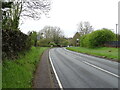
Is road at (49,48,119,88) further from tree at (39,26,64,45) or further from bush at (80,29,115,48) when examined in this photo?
tree at (39,26,64,45)

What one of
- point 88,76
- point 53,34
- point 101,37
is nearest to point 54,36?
point 53,34

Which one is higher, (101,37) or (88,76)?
(101,37)

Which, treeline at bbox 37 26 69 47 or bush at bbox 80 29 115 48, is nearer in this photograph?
bush at bbox 80 29 115 48

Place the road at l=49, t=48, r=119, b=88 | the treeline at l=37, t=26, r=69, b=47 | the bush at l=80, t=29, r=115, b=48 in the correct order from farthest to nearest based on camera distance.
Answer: the treeline at l=37, t=26, r=69, b=47 → the bush at l=80, t=29, r=115, b=48 → the road at l=49, t=48, r=119, b=88

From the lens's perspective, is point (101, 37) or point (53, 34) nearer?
point (101, 37)

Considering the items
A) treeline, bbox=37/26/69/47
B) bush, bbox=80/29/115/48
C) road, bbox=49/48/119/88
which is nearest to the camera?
road, bbox=49/48/119/88

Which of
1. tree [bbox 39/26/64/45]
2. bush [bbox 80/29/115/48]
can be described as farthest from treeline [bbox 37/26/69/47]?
bush [bbox 80/29/115/48]

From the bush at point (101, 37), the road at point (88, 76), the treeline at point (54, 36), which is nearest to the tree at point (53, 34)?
the treeline at point (54, 36)

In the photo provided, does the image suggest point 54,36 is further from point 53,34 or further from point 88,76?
point 88,76

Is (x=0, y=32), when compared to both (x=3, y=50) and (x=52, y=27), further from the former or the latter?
(x=52, y=27)

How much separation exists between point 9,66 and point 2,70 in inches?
31.7

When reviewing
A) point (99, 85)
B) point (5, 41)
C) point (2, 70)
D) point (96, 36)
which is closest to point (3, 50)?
point (5, 41)

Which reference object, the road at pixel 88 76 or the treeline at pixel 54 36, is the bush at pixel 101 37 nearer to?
the road at pixel 88 76

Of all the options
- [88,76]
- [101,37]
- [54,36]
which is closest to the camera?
[88,76]
